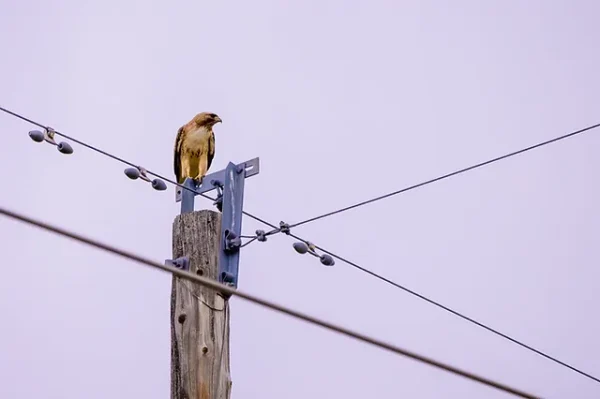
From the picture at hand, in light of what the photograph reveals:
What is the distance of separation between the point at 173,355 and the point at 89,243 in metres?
2.26

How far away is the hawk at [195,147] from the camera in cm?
982

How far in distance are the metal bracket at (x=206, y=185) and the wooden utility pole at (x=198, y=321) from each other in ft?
1.70

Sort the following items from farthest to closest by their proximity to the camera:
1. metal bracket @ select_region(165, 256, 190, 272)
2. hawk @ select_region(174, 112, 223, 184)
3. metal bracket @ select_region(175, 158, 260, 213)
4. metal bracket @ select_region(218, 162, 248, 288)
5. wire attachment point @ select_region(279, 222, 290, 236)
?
hawk @ select_region(174, 112, 223, 184)
wire attachment point @ select_region(279, 222, 290, 236)
metal bracket @ select_region(175, 158, 260, 213)
metal bracket @ select_region(218, 162, 248, 288)
metal bracket @ select_region(165, 256, 190, 272)

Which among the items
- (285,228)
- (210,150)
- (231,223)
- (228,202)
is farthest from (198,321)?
(210,150)

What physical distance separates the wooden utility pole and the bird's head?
128 inches

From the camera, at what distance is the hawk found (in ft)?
32.2

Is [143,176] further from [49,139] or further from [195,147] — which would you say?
[195,147]

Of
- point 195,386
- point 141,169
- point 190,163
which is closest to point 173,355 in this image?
point 195,386

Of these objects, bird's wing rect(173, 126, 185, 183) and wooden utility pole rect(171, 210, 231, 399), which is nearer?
wooden utility pole rect(171, 210, 231, 399)

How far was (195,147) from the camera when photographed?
9.91 meters

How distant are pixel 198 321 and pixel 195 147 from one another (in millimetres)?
3514

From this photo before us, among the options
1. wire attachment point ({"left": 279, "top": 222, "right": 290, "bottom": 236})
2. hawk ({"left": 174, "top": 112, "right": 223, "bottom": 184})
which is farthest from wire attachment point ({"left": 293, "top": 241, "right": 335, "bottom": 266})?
hawk ({"left": 174, "top": 112, "right": 223, "bottom": 184})

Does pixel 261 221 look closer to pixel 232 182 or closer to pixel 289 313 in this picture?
pixel 232 182

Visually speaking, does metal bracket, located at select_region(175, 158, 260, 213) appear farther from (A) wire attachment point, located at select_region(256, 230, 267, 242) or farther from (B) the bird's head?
(B) the bird's head
